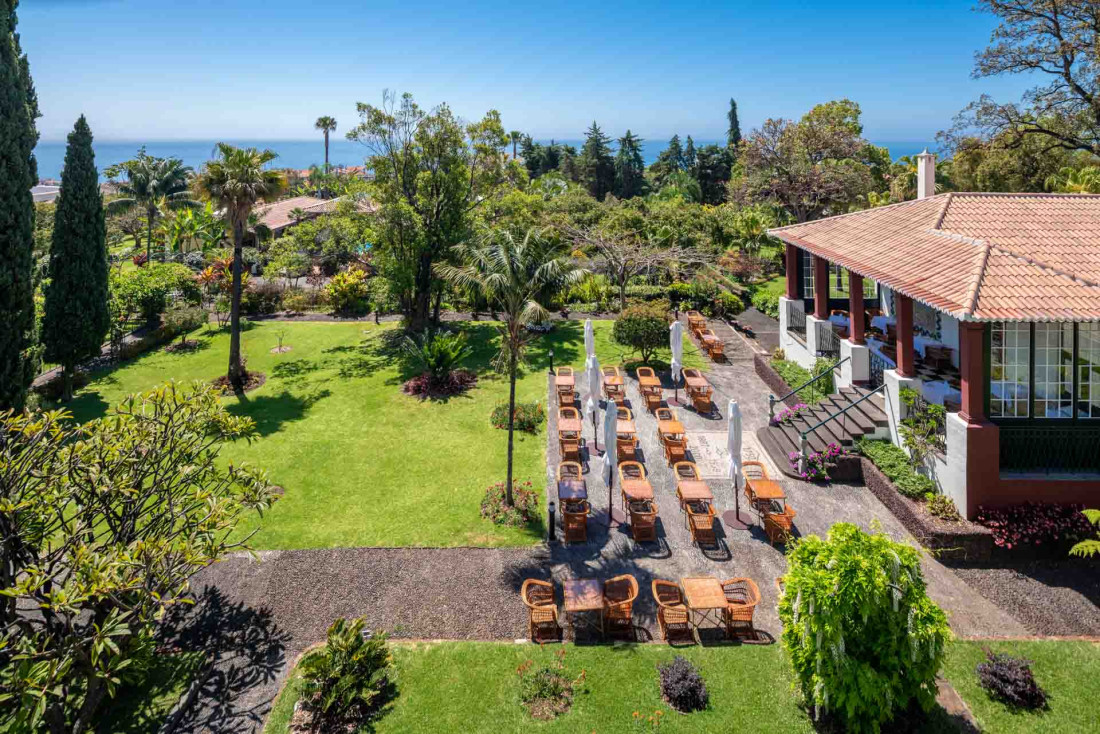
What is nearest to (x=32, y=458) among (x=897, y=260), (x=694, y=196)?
(x=897, y=260)

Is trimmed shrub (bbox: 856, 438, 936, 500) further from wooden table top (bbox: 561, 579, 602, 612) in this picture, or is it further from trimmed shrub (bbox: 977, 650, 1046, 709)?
wooden table top (bbox: 561, 579, 602, 612)

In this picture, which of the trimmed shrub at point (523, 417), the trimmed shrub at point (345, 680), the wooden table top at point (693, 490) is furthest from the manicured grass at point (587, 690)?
the trimmed shrub at point (523, 417)

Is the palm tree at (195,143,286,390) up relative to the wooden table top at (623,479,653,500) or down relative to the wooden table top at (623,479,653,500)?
up

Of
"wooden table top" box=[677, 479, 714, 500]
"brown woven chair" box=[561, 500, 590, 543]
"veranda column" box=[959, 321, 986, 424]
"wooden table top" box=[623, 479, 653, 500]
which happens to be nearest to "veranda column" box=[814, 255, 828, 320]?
"veranda column" box=[959, 321, 986, 424]

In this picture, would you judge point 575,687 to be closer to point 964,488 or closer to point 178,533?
point 178,533

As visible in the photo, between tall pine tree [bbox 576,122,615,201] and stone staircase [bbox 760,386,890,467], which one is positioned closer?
stone staircase [bbox 760,386,890,467]

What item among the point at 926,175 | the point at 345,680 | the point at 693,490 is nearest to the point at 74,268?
the point at 345,680

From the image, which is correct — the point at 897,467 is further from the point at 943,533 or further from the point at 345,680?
the point at 345,680
